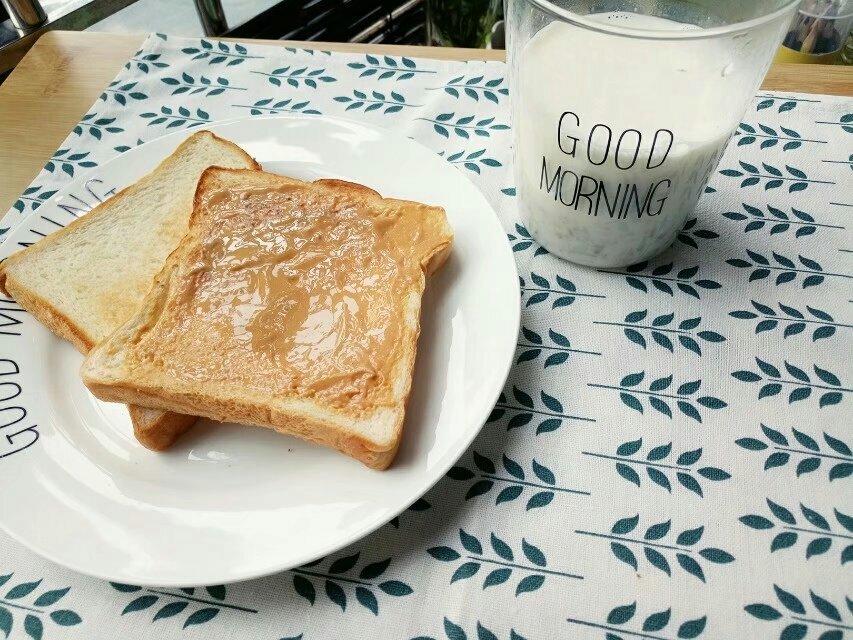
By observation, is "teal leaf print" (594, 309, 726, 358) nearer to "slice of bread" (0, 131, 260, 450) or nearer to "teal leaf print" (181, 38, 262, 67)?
"slice of bread" (0, 131, 260, 450)

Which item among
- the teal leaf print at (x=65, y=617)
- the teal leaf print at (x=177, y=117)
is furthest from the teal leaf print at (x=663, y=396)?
the teal leaf print at (x=177, y=117)

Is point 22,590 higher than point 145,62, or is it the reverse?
point 145,62

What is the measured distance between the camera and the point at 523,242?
1205 mm

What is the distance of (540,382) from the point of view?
1022mm

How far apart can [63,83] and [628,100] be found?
1.27m

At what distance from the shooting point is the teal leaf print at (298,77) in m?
1.53

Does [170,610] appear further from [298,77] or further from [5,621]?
[298,77]

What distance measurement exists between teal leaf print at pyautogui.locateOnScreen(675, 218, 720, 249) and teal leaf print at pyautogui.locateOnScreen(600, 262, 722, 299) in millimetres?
55

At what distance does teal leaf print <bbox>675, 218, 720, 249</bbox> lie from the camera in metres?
1.18

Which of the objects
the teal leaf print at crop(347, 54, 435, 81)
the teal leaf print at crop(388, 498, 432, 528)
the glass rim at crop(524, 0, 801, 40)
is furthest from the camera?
the teal leaf print at crop(347, 54, 435, 81)

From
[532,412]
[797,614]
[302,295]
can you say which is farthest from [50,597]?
[797,614]

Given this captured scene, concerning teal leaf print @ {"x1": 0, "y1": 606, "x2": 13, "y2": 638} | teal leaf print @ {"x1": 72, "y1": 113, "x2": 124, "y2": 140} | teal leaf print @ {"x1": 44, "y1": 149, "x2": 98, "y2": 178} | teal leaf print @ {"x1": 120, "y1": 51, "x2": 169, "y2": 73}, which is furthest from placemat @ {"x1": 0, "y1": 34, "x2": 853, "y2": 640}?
teal leaf print @ {"x1": 120, "y1": 51, "x2": 169, "y2": 73}

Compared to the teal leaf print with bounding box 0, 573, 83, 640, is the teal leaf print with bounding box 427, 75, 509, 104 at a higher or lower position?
higher

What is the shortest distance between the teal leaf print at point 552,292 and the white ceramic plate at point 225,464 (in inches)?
4.4
